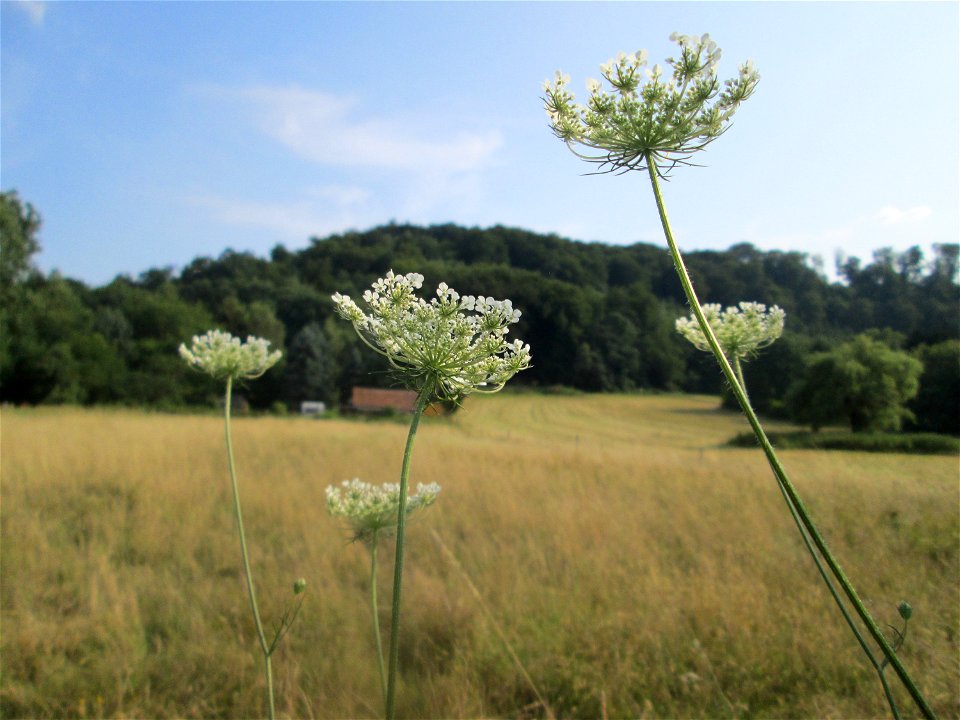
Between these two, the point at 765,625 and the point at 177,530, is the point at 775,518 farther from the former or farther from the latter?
the point at 177,530

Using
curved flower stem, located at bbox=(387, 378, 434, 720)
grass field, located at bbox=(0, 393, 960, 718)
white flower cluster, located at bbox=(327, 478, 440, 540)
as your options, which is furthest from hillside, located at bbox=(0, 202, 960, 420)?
grass field, located at bbox=(0, 393, 960, 718)

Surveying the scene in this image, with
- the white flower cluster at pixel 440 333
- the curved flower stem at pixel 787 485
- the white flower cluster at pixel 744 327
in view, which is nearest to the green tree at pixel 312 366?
the white flower cluster at pixel 744 327

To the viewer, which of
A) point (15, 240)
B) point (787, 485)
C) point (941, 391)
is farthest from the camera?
point (15, 240)

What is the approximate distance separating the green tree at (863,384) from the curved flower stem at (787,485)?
41.5 ft

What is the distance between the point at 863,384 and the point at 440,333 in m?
14.8

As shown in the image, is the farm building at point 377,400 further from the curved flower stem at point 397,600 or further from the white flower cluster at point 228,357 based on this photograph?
the curved flower stem at point 397,600

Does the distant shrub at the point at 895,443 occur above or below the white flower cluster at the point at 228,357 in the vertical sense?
below

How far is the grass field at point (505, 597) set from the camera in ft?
13.7

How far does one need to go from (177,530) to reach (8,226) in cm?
3745

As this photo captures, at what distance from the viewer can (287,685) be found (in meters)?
4.29

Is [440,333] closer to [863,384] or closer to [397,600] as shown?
[397,600]

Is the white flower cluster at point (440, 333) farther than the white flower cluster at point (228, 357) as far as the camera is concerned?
No

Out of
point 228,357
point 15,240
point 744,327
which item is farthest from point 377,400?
point 744,327

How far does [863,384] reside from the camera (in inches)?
524
